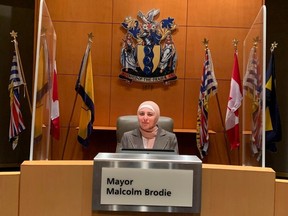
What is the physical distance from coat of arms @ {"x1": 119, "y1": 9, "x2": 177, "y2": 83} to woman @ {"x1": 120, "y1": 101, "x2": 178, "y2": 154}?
207 centimetres

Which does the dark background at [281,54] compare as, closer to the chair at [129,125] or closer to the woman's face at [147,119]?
the chair at [129,125]

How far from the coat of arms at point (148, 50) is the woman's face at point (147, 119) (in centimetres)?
211

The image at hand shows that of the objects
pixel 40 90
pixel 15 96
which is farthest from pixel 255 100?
pixel 15 96

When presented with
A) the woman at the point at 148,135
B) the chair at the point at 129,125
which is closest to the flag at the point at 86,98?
the chair at the point at 129,125

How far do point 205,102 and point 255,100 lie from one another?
1.96m

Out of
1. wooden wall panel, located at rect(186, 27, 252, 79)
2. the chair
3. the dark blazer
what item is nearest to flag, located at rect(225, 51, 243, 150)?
wooden wall panel, located at rect(186, 27, 252, 79)

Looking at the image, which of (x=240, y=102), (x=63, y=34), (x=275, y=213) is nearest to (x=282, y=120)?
(x=240, y=102)

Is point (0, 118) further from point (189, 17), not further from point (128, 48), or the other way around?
point (189, 17)

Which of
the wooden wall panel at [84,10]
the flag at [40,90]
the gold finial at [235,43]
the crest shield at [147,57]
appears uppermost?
the wooden wall panel at [84,10]

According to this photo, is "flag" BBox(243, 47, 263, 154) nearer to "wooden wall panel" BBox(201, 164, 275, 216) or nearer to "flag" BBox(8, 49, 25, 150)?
"wooden wall panel" BBox(201, 164, 275, 216)

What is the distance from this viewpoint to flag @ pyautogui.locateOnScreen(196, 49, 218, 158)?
4516 millimetres

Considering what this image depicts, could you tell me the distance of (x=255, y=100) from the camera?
256 centimetres

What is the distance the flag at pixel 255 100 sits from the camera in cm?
238

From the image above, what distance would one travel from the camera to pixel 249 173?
104cm
